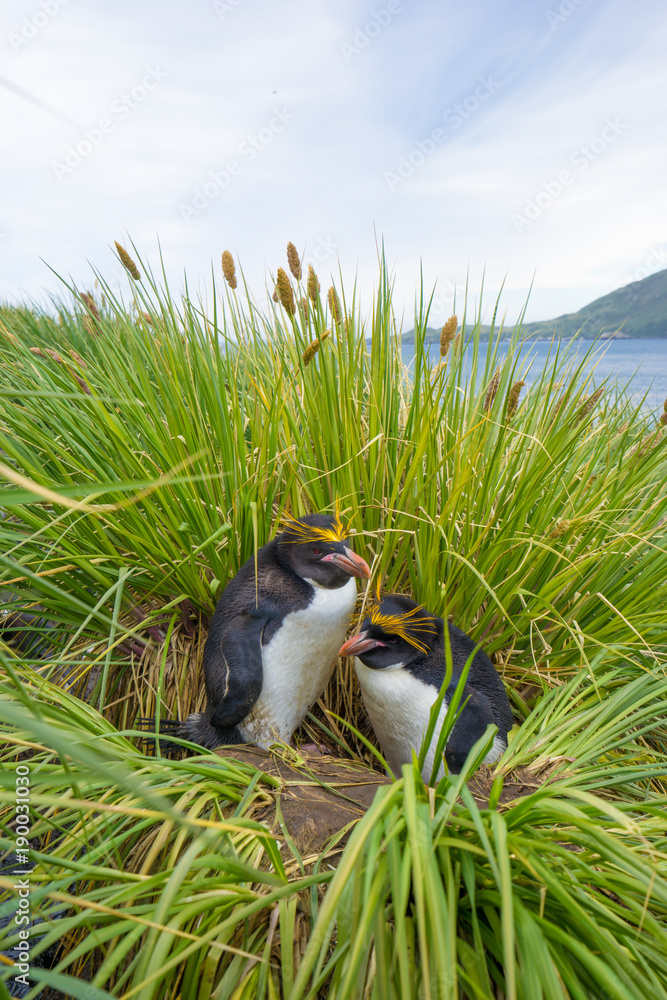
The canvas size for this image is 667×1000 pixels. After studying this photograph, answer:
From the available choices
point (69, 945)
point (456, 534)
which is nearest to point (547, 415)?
point (456, 534)

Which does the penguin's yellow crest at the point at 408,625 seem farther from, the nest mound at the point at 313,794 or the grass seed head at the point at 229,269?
the grass seed head at the point at 229,269

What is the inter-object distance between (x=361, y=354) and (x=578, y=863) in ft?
6.41

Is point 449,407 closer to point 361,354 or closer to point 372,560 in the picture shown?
point 361,354

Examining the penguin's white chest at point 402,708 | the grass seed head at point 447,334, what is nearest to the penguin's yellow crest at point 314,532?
the penguin's white chest at point 402,708

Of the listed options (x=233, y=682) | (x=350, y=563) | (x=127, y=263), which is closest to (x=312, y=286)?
(x=127, y=263)

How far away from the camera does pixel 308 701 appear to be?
80.3 inches

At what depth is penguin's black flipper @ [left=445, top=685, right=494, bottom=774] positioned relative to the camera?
1.71 meters

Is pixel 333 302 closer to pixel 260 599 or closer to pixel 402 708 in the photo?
pixel 260 599

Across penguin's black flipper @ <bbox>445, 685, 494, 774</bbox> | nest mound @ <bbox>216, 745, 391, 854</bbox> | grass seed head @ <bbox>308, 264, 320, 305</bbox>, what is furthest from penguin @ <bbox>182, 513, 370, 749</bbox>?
grass seed head @ <bbox>308, 264, 320, 305</bbox>

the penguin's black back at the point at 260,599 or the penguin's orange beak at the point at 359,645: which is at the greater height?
the penguin's black back at the point at 260,599

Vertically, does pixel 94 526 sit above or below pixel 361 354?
below

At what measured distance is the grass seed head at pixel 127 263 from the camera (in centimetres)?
226

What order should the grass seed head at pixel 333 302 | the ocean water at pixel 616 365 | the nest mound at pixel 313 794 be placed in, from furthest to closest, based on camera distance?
the ocean water at pixel 616 365 → the grass seed head at pixel 333 302 → the nest mound at pixel 313 794

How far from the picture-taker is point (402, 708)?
1.81m
